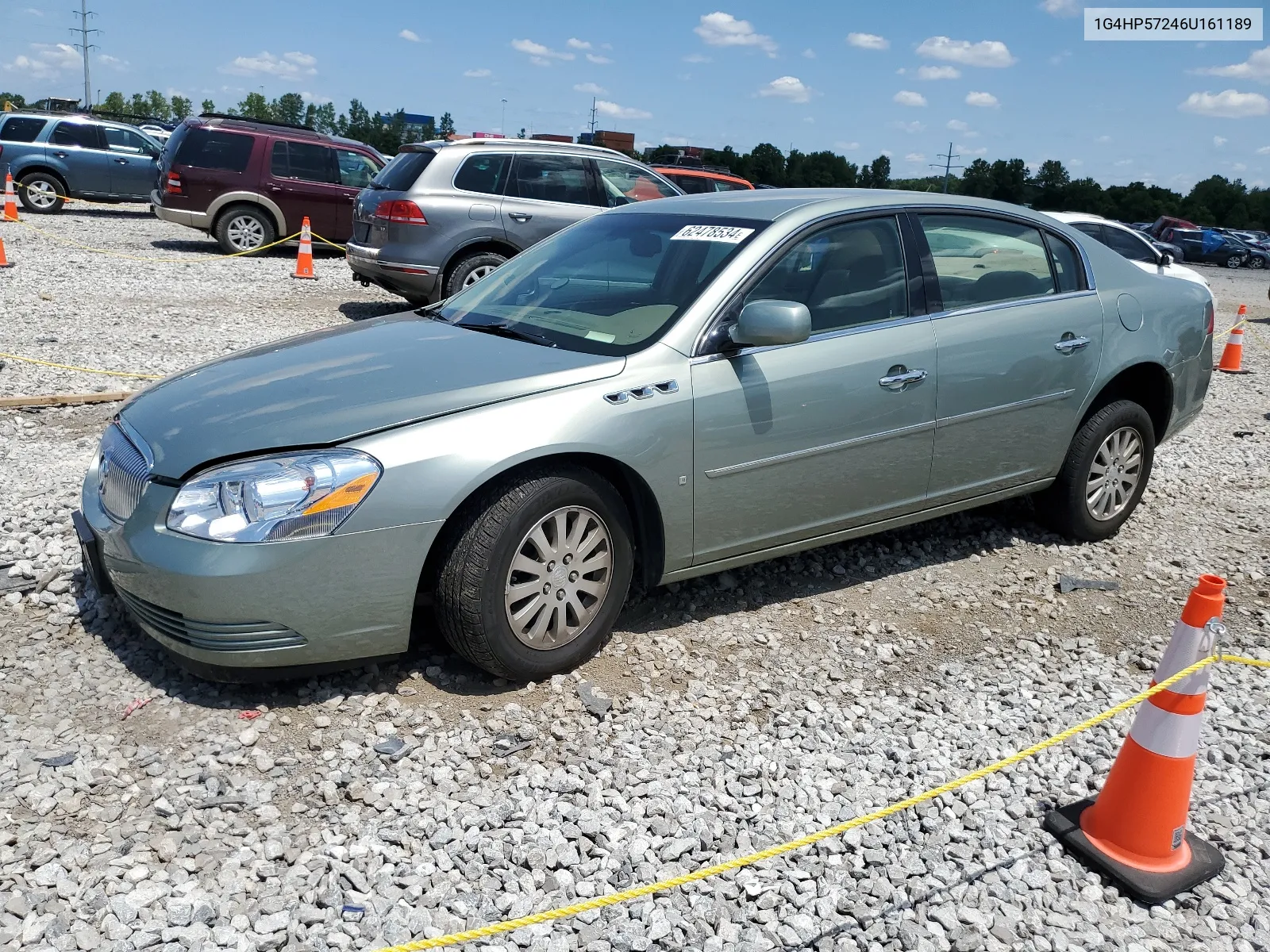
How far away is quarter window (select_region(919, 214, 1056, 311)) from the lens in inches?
180

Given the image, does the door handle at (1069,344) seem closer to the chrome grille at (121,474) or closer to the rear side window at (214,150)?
the chrome grille at (121,474)

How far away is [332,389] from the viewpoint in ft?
11.6

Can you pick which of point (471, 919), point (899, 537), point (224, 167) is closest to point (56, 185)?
point (224, 167)

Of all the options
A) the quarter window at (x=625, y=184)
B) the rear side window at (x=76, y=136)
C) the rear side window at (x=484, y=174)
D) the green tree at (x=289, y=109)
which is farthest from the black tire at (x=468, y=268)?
the green tree at (x=289, y=109)

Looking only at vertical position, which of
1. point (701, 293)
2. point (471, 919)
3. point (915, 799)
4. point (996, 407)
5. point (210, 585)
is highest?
point (701, 293)

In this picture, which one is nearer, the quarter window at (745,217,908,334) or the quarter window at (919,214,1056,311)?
the quarter window at (745,217,908,334)

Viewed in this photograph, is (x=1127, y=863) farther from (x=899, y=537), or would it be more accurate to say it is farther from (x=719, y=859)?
(x=899, y=537)

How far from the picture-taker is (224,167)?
15570 mm

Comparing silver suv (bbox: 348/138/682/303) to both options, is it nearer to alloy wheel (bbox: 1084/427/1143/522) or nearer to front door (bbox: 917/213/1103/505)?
front door (bbox: 917/213/1103/505)

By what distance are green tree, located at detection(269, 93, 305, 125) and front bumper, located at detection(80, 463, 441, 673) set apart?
385ft

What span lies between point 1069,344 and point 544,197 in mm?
6942

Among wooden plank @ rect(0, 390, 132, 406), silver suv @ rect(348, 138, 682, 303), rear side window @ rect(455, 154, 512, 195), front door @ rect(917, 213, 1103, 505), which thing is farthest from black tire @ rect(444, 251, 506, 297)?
front door @ rect(917, 213, 1103, 505)

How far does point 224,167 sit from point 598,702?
14.4 meters

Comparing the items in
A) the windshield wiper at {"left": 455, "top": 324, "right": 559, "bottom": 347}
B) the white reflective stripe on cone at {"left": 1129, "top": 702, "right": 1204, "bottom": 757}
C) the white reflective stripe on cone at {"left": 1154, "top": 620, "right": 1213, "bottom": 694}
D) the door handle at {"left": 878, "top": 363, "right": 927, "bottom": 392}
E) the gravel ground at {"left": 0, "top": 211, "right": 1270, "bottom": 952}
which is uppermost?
the windshield wiper at {"left": 455, "top": 324, "right": 559, "bottom": 347}
